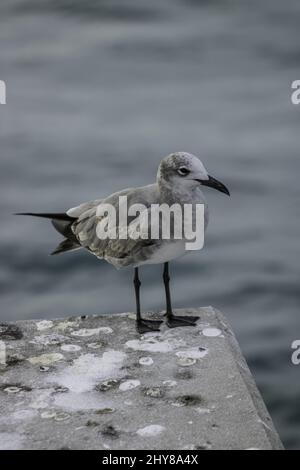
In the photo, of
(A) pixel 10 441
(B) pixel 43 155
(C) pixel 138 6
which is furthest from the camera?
(C) pixel 138 6

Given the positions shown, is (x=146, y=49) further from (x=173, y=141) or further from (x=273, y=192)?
(x=273, y=192)

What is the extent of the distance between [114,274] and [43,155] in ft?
8.42

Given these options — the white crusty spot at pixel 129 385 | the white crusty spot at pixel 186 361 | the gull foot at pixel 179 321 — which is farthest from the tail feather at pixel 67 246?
the white crusty spot at pixel 129 385

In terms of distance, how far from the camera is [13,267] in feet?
38.6

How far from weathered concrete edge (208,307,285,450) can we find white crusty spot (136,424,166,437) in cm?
49

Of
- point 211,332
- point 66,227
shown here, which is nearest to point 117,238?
point 66,227

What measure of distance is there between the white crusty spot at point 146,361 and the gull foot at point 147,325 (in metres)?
0.30

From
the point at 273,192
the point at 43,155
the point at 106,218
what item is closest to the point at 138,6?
the point at 43,155

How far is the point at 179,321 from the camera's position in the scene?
20.2 ft

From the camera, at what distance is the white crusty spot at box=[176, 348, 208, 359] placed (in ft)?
18.7

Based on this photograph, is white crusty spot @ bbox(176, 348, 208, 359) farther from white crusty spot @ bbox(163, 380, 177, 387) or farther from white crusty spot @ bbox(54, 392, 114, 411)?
white crusty spot @ bbox(54, 392, 114, 411)

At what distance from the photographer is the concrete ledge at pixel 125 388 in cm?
489

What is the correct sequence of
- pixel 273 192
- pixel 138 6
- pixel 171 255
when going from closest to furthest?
pixel 171 255, pixel 273 192, pixel 138 6


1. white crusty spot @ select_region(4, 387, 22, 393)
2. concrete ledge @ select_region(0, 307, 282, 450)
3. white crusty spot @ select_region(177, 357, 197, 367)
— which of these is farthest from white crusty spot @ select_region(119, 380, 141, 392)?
white crusty spot @ select_region(4, 387, 22, 393)
